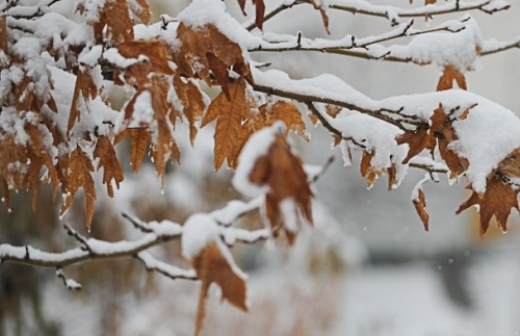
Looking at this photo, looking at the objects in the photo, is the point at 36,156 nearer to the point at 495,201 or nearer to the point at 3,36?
the point at 3,36

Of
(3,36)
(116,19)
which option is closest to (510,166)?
→ (116,19)

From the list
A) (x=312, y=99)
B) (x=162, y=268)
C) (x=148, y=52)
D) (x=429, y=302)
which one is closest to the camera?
(x=148, y=52)

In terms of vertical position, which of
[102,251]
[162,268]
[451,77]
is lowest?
[162,268]

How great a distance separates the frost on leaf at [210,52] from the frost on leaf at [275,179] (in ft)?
1.35

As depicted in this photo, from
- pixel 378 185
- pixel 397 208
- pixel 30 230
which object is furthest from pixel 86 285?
pixel 397 208

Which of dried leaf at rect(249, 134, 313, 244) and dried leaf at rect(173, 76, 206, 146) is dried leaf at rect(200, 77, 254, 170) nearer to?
dried leaf at rect(173, 76, 206, 146)

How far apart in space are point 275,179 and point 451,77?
2.32 feet

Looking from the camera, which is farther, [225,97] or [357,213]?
[357,213]

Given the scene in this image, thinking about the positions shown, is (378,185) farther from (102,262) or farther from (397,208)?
(102,262)

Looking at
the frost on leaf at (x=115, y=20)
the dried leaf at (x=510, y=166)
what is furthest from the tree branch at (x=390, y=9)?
the frost on leaf at (x=115, y=20)

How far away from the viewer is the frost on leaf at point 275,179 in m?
0.74

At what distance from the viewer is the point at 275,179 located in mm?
751

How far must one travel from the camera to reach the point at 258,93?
1.36 m

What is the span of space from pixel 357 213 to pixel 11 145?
45.8 ft
